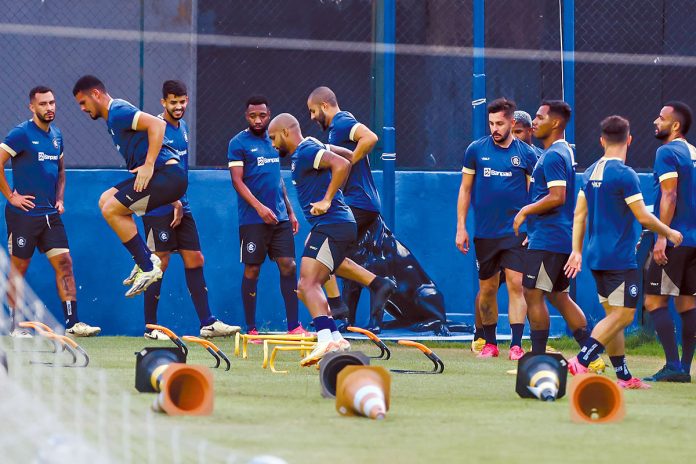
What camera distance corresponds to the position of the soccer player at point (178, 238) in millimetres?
12227

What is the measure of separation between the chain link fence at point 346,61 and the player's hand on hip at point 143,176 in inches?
137

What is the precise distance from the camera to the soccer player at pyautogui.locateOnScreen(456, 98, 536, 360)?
11.3 m

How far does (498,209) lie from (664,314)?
2075mm

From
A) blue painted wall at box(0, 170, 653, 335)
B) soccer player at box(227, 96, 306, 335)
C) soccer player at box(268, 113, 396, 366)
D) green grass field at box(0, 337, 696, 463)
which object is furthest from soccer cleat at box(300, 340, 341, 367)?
blue painted wall at box(0, 170, 653, 335)

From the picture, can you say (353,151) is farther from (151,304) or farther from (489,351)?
(151,304)

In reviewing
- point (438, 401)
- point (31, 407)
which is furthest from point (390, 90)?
point (31, 407)

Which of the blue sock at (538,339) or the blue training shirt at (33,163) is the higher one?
the blue training shirt at (33,163)

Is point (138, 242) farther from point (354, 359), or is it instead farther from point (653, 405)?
point (653, 405)

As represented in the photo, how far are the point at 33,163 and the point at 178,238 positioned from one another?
161 cm

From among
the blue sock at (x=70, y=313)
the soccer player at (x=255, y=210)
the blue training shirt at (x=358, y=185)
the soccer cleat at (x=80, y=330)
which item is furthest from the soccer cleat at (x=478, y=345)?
the blue sock at (x=70, y=313)

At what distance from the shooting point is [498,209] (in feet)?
37.4

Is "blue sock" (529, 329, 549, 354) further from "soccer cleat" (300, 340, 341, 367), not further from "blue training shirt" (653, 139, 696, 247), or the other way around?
"soccer cleat" (300, 340, 341, 367)

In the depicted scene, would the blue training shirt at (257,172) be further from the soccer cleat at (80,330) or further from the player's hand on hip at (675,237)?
the player's hand on hip at (675,237)

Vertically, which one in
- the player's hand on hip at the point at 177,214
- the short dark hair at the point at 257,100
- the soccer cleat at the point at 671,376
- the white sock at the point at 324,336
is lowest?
the soccer cleat at the point at 671,376
